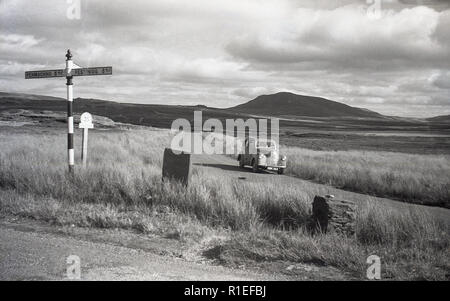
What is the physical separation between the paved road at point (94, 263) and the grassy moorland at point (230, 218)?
65 centimetres

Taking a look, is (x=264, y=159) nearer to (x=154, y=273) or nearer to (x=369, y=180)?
(x=369, y=180)

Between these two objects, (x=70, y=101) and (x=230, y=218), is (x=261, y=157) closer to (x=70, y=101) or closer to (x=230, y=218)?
(x=70, y=101)

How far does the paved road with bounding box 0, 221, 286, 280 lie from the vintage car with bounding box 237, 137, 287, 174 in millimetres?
14510

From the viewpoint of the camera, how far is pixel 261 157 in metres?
20.0

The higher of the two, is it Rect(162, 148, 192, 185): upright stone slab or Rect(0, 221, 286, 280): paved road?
Rect(162, 148, 192, 185): upright stone slab

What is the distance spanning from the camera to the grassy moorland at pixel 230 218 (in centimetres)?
555

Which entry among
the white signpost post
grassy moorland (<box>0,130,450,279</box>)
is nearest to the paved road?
grassy moorland (<box>0,130,450,279</box>)

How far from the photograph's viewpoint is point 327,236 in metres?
6.27

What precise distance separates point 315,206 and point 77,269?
404cm

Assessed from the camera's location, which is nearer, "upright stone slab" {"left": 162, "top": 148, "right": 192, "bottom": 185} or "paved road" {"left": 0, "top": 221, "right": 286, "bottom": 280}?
"paved road" {"left": 0, "top": 221, "right": 286, "bottom": 280}

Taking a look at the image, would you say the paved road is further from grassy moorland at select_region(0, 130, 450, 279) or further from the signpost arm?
the signpost arm

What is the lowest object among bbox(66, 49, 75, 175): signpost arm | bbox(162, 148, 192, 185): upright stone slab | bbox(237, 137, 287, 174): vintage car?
bbox(237, 137, 287, 174): vintage car

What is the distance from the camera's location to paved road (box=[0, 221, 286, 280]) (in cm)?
450

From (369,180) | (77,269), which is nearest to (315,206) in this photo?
(77,269)
